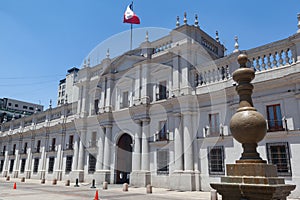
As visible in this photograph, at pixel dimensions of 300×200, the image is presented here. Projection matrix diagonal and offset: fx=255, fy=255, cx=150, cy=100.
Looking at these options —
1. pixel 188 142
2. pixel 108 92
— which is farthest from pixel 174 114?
pixel 108 92

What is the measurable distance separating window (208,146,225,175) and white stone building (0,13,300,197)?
0.07m

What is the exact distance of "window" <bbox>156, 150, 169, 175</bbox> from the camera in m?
20.9

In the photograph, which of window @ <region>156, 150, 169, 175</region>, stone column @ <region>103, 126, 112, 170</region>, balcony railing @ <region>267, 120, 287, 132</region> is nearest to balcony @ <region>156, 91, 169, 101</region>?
window @ <region>156, 150, 169, 175</region>

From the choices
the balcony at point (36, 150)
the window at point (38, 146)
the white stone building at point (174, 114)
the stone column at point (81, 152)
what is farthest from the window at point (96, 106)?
the window at point (38, 146)

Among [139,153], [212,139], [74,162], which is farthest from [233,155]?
[74,162]

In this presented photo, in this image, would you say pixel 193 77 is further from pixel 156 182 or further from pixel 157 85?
pixel 156 182

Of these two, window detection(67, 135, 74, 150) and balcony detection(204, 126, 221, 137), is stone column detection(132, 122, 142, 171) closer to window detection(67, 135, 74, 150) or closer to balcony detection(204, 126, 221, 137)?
balcony detection(204, 126, 221, 137)

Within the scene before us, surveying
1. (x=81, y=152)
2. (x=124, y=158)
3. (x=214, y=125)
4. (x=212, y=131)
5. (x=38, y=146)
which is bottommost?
(x=124, y=158)

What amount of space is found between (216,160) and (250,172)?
14230mm

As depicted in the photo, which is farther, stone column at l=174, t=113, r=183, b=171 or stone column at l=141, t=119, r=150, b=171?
stone column at l=141, t=119, r=150, b=171

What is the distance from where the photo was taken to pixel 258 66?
17.2 metres

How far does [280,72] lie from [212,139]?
6.41m

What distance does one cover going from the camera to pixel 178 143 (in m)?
19.9

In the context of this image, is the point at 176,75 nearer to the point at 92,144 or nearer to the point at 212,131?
the point at 212,131
